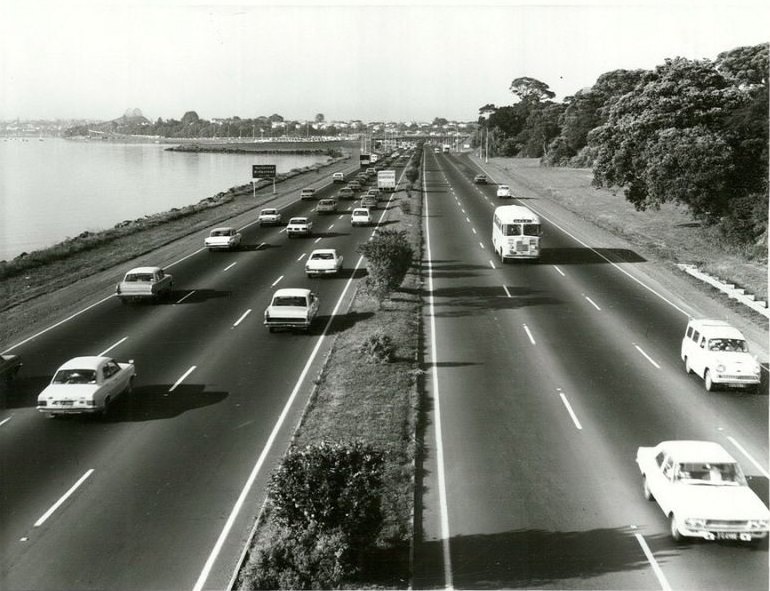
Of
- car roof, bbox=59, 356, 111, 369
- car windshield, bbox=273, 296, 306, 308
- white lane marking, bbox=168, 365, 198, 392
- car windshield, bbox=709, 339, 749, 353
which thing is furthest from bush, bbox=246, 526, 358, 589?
car windshield, bbox=273, 296, 306, 308

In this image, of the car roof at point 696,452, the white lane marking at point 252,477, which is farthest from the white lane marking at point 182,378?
the car roof at point 696,452

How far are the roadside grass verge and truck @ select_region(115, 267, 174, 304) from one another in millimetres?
9057

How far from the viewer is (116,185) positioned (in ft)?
443

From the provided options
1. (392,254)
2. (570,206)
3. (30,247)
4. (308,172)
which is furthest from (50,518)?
(308,172)

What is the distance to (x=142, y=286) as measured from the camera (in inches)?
1425

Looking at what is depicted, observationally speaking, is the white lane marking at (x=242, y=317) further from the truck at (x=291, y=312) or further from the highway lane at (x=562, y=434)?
the highway lane at (x=562, y=434)

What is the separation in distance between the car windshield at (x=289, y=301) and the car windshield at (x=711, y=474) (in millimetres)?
18358

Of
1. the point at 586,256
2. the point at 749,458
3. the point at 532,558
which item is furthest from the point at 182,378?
the point at 586,256

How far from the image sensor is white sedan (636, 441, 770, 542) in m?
15.1

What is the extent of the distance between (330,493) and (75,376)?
11696 millimetres

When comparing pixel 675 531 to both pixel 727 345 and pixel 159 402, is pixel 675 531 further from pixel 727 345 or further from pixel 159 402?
pixel 159 402

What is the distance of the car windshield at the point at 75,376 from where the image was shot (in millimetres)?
22562

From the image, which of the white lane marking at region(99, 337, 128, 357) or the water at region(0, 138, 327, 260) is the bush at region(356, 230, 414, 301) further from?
the water at region(0, 138, 327, 260)

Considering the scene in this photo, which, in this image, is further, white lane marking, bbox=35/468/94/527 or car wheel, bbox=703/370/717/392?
car wheel, bbox=703/370/717/392
